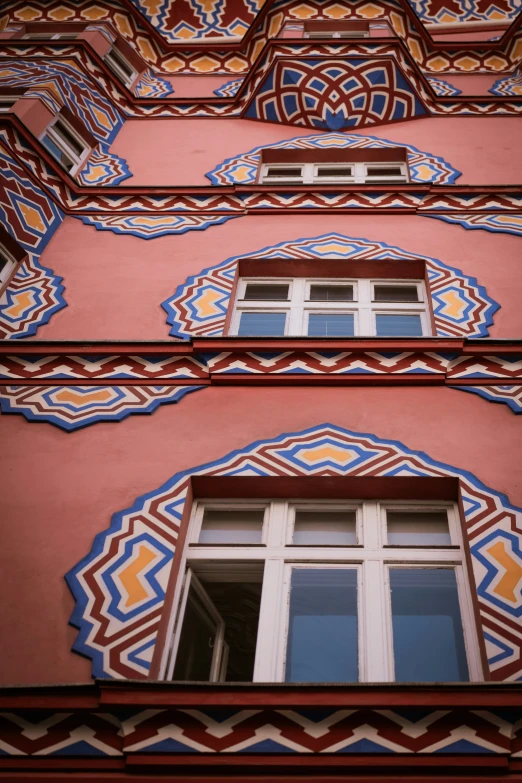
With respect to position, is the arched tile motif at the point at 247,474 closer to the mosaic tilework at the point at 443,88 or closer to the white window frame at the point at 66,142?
the white window frame at the point at 66,142

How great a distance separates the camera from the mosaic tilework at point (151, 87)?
12.2 m

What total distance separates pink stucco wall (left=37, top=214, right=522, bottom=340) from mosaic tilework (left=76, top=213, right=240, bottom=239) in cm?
10

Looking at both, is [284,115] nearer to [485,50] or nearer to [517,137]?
[517,137]

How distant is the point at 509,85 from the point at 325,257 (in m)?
5.68

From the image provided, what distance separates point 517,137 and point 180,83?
16.8ft

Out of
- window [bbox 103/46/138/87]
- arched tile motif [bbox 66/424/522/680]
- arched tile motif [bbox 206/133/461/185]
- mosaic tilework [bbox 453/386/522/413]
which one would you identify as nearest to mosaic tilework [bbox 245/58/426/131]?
arched tile motif [bbox 206/133/461/185]

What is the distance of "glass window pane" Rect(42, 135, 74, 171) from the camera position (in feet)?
31.2

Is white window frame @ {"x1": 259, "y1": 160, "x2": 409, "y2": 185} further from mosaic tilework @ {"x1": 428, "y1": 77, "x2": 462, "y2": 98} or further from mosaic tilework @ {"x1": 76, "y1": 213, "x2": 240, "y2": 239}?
mosaic tilework @ {"x1": 428, "y1": 77, "x2": 462, "y2": 98}

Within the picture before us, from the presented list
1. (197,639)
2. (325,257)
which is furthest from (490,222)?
(197,639)

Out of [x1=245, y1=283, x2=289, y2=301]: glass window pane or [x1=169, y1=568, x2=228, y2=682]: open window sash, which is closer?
[x1=169, y1=568, x2=228, y2=682]: open window sash

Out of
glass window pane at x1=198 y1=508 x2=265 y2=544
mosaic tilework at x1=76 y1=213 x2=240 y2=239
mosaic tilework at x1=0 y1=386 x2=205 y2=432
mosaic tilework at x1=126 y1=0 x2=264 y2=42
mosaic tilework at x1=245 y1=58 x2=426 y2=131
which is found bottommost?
glass window pane at x1=198 y1=508 x2=265 y2=544

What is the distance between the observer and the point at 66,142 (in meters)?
9.97

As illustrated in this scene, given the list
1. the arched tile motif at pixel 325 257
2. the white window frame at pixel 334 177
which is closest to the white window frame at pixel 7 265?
the arched tile motif at pixel 325 257

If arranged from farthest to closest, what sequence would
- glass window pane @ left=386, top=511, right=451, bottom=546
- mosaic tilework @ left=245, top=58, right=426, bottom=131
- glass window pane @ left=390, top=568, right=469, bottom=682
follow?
mosaic tilework @ left=245, top=58, right=426, bottom=131, glass window pane @ left=386, top=511, right=451, bottom=546, glass window pane @ left=390, top=568, right=469, bottom=682
